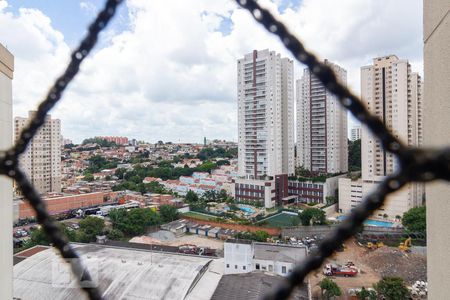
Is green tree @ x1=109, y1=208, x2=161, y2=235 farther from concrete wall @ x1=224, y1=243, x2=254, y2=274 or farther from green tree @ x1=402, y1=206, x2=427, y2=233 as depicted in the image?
green tree @ x1=402, y1=206, x2=427, y2=233

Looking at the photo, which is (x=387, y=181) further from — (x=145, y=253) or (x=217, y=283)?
(x=145, y=253)

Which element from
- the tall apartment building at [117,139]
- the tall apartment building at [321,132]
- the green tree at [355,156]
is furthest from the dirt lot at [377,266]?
the tall apartment building at [117,139]

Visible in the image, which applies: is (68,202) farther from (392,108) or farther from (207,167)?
(392,108)

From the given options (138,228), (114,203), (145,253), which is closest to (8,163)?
(145,253)

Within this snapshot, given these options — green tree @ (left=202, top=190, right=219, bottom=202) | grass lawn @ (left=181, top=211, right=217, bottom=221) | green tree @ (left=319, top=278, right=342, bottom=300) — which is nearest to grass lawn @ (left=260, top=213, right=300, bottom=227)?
grass lawn @ (left=181, top=211, right=217, bottom=221)

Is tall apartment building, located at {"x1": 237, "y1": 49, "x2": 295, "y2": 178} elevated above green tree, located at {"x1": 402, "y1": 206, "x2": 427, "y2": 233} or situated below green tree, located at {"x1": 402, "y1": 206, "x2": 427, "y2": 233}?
above
